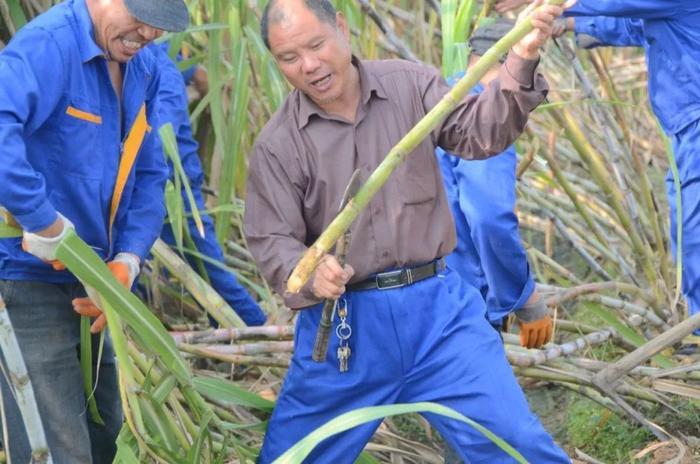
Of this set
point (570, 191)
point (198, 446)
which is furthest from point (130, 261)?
point (570, 191)

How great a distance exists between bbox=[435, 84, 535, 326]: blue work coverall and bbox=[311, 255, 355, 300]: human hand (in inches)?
28.1

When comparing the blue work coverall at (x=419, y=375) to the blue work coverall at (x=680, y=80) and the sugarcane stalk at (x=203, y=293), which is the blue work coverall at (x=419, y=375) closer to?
the sugarcane stalk at (x=203, y=293)

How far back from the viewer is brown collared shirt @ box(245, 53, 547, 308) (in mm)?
2660

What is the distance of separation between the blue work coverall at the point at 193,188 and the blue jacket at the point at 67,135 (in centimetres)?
101

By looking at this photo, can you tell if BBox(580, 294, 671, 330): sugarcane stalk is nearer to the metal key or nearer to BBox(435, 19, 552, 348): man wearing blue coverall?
BBox(435, 19, 552, 348): man wearing blue coverall

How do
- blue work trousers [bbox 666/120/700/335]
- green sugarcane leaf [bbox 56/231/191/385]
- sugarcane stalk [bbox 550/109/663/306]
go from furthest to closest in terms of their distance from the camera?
sugarcane stalk [bbox 550/109/663/306] → blue work trousers [bbox 666/120/700/335] → green sugarcane leaf [bbox 56/231/191/385]

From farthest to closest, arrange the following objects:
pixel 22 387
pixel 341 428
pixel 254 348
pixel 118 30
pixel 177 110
Result: pixel 177 110, pixel 254 348, pixel 118 30, pixel 22 387, pixel 341 428

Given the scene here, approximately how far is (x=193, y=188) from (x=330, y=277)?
198cm

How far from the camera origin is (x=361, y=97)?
2.74 metres

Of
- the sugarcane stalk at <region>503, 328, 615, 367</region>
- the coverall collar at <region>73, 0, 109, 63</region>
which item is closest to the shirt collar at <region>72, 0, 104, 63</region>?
the coverall collar at <region>73, 0, 109, 63</region>

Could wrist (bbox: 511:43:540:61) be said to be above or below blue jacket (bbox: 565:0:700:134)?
above

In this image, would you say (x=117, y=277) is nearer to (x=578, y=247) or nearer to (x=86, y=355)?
(x=86, y=355)

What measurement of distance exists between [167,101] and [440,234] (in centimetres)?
154

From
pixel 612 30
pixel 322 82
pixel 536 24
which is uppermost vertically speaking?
pixel 536 24
